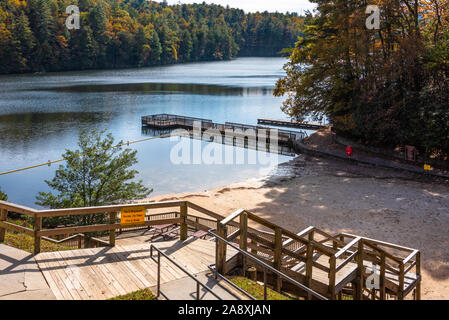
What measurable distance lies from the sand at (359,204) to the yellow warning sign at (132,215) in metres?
7.85

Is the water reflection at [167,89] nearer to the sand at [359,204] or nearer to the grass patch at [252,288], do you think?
the sand at [359,204]

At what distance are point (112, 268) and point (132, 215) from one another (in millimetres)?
1065

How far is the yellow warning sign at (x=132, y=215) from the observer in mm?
7379

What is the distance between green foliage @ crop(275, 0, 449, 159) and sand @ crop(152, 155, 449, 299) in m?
3.23

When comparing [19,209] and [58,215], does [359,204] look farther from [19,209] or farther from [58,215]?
[19,209]

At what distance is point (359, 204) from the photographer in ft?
63.9

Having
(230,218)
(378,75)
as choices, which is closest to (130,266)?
(230,218)

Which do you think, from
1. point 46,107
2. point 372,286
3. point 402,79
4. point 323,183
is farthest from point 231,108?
point 372,286

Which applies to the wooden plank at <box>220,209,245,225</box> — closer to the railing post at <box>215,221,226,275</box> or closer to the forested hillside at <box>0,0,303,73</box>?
the railing post at <box>215,221,226,275</box>

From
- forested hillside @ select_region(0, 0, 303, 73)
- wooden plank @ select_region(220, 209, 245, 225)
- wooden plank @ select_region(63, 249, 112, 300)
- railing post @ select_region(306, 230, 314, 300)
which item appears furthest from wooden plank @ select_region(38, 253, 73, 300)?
forested hillside @ select_region(0, 0, 303, 73)

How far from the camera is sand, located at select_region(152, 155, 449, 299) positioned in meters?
14.6

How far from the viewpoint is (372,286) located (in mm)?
8672

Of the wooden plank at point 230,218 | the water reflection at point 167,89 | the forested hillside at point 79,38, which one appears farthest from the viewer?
the forested hillside at point 79,38

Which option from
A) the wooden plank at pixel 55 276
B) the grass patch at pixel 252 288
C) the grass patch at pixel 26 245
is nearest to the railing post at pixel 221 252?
the grass patch at pixel 252 288
